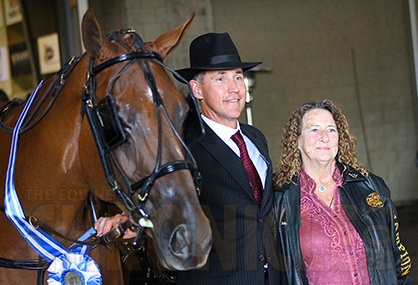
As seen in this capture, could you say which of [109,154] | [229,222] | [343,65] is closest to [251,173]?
[229,222]

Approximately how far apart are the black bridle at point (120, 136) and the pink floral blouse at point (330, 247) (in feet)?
2.82

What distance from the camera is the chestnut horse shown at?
4.48 ft

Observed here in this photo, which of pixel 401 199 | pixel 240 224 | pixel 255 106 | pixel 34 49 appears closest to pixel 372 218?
pixel 240 224

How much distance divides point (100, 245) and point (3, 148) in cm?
48

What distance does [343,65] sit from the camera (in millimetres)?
7117

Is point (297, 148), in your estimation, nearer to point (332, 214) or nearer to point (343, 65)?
point (332, 214)

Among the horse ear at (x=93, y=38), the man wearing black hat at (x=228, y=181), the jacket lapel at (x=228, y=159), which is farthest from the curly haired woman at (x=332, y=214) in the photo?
the horse ear at (x=93, y=38)

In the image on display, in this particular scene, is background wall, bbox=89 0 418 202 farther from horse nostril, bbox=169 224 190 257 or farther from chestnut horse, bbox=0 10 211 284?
horse nostril, bbox=169 224 190 257

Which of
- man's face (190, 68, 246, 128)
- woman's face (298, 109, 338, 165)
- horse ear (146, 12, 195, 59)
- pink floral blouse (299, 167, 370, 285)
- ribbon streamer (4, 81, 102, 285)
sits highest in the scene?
horse ear (146, 12, 195, 59)

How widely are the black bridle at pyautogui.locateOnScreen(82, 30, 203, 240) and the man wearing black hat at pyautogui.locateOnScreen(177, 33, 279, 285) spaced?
1.86 ft

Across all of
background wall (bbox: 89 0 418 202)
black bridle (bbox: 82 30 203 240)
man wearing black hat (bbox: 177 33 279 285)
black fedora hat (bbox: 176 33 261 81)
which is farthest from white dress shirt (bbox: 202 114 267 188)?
background wall (bbox: 89 0 418 202)

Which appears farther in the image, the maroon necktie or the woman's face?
the woman's face

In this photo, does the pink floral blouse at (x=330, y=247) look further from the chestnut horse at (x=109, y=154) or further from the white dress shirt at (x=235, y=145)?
the chestnut horse at (x=109, y=154)

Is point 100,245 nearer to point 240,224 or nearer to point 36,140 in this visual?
point 36,140
